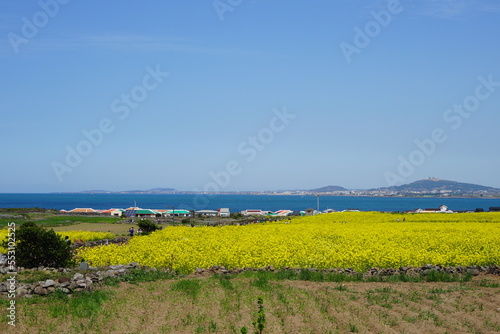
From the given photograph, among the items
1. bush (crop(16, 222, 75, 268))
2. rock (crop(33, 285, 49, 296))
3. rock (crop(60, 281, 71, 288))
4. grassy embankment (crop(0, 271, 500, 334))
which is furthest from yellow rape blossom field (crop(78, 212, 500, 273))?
rock (crop(33, 285, 49, 296))

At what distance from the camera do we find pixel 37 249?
2147cm

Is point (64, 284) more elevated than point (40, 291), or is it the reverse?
point (64, 284)

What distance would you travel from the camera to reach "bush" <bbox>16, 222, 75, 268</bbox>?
21.4 meters

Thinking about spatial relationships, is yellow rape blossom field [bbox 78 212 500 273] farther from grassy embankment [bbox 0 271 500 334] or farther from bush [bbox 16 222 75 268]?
grassy embankment [bbox 0 271 500 334]

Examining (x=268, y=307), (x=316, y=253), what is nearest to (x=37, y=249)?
(x=316, y=253)

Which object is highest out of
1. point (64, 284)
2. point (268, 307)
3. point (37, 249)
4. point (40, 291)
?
point (37, 249)

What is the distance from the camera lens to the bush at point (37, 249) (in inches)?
841

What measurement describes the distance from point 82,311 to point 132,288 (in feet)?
9.48

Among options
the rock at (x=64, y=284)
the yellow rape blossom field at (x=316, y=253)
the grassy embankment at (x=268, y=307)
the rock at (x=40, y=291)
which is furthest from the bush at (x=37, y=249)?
the rock at (x=40, y=291)

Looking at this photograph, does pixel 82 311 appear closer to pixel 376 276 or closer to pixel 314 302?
pixel 314 302

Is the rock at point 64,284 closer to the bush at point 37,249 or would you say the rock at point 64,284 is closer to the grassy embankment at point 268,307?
the grassy embankment at point 268,307

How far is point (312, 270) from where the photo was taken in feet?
61.3

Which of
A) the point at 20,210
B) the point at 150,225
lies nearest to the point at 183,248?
the point at 150,225

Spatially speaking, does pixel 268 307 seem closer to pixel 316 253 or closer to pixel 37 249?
pixel 316 253
